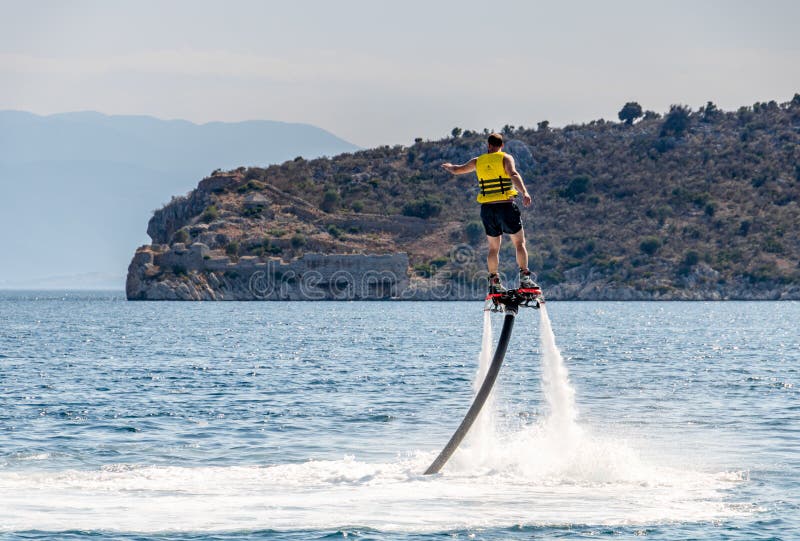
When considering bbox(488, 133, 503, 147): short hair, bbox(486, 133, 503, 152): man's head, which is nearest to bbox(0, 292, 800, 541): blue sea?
bbox(486, 133, 503, 152): man's head

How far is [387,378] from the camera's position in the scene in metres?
49.2

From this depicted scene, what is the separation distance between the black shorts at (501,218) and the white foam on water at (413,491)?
2.51m

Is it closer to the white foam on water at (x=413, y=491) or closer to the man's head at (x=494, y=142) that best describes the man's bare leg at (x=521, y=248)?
the man's head at (x=494, y=142)

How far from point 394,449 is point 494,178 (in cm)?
1031

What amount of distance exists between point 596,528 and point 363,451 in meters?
9.17

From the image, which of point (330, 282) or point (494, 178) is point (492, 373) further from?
point (330, 282)

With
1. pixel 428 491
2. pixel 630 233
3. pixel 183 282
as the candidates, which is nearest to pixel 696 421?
pixel 428 491

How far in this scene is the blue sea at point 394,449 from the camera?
19.1 meters

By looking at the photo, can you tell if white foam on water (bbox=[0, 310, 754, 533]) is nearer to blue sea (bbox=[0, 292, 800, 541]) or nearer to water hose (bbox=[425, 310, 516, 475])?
blue sea (bbox=[0, 292, 800, 541])

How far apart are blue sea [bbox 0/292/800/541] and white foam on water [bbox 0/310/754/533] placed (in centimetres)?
6

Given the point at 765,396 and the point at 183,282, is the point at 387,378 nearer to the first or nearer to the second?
the point at 765,396

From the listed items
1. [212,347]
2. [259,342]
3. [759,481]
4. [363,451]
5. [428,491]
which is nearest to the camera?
[428,491]

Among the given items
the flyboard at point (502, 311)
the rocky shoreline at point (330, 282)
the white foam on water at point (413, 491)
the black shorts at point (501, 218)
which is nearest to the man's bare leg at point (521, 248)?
the black shorts at point (501, 218)

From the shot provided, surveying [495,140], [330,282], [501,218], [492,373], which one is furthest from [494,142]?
[330,282]
